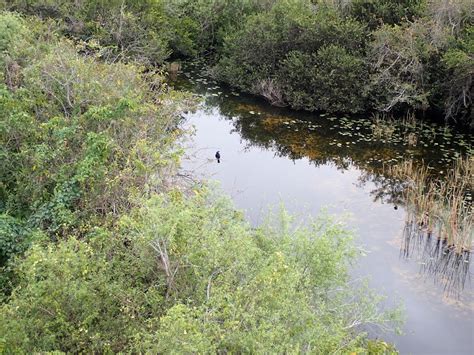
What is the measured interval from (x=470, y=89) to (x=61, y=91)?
13.5 metres

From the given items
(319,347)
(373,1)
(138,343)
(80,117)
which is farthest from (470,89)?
(138,343)

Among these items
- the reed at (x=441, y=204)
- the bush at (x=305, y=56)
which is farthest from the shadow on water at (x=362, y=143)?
the bush at (x=305, y=56)

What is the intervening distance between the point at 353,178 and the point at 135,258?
9042mm

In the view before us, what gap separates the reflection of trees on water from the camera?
9.72 m

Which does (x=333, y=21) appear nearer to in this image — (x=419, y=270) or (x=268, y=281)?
(x=419, y=270)

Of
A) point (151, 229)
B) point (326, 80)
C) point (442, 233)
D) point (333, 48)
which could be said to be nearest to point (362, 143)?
point (326, 80)

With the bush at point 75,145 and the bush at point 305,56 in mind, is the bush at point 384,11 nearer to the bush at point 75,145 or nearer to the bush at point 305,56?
the bush at point 305,56

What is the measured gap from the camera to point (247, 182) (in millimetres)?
13648

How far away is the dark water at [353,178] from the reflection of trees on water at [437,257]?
0.10 ft

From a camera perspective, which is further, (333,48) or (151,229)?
(333,48)

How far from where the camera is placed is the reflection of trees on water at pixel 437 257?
9.72m

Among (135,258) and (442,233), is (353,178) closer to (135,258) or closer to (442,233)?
(442,233)

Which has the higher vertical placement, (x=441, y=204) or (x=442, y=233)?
(x=441, y=204)

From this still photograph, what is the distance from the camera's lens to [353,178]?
14.1 meters
